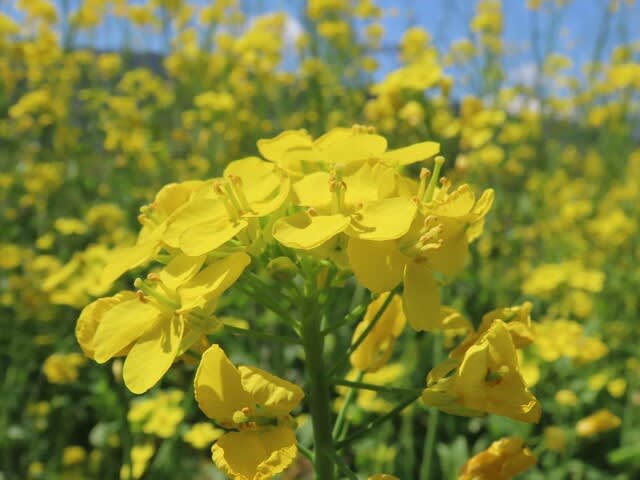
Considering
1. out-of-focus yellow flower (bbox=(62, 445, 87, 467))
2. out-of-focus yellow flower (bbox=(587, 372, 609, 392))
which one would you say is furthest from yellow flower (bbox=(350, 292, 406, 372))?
out-of-focus yellow flower (bbox=(62, 445, 87, 467))

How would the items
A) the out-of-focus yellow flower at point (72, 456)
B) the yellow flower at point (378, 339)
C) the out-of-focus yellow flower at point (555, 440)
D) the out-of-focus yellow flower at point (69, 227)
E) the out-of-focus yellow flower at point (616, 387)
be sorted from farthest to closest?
the out-of-focus yellow flower at point (69, 227) < the out-of-focus yellow flower at point (616, 387) < the out-of-focus yellow flower at point (72, 456) < the out-of-focus yellow flower at point (555, 440) < the yellow flower at point (378, 339)

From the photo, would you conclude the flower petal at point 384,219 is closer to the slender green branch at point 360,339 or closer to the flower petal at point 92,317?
the slender green branch at point 360,339

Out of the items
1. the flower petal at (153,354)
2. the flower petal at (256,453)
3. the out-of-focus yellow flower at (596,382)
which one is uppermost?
the flower petal at (153,354)

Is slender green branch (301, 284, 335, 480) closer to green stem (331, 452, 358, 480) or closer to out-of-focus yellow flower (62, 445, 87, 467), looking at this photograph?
green stem (331, 452, 358, 480)

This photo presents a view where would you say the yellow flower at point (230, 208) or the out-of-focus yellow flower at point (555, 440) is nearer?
the yellow flower at point (230, 208)

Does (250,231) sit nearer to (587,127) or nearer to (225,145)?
(225,145)

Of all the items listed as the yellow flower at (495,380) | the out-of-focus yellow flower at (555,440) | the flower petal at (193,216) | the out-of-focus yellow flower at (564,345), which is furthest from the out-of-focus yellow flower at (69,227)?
the yellow flower at (495,380)

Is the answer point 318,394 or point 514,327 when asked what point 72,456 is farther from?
point 514,327
